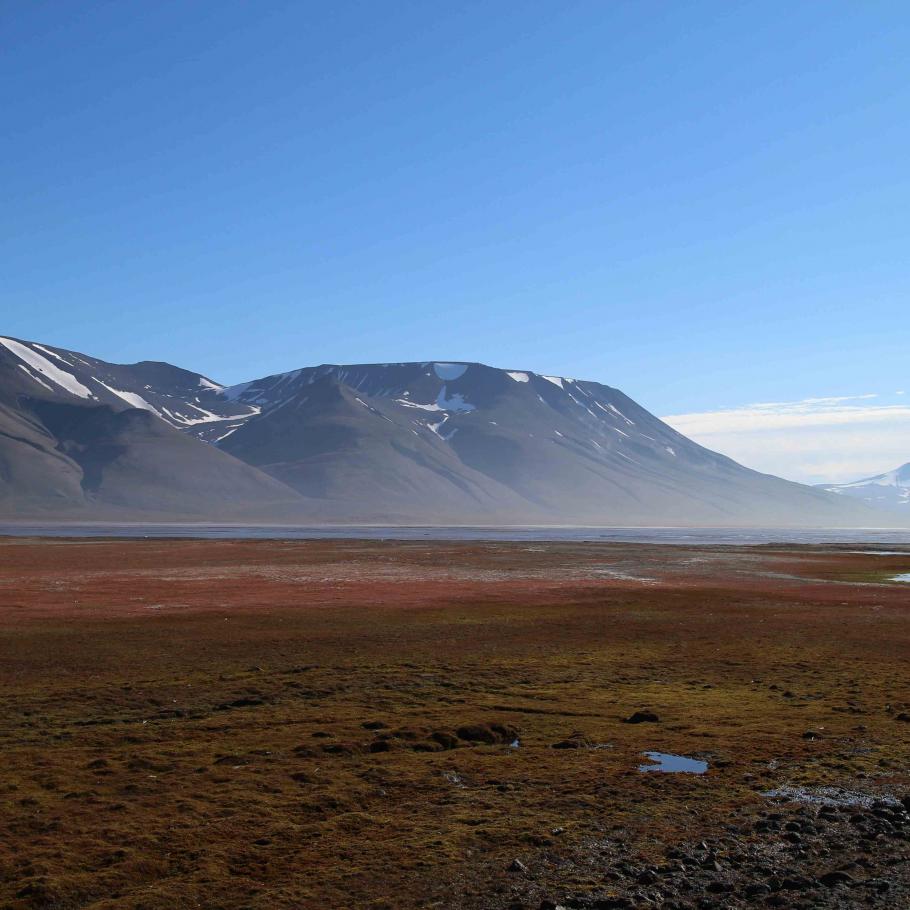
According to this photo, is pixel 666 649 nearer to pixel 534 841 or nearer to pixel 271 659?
pixel 271 659

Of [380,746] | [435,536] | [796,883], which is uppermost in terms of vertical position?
[796,883]

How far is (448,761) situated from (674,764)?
141 inches

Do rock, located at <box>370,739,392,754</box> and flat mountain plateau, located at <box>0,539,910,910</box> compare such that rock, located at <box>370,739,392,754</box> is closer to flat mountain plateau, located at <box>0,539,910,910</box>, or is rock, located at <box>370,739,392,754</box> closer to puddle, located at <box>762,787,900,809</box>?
flat mountain plateau, located at <box>0,539,910,910</box>

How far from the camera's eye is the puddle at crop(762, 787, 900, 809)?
12625 millimetres

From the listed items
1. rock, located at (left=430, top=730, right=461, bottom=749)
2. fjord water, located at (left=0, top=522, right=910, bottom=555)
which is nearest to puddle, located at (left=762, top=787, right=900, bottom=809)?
rock, located at (left=430, top=730, right=461, bottom=749)

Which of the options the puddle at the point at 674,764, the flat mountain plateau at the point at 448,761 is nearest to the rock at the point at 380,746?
the flat mountain plateau at the point at 448,761

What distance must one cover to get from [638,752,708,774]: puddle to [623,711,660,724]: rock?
2.30 meters

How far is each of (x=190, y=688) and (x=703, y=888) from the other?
13.7 metres

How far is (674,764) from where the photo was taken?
48.3ft

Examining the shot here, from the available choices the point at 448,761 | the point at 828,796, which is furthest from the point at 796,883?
the point at 448,761

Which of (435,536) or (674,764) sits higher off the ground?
(674,764)

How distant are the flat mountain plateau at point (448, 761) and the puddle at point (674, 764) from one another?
23cm

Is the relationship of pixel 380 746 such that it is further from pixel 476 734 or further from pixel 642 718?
pixel 642 718

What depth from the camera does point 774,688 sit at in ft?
70.1
